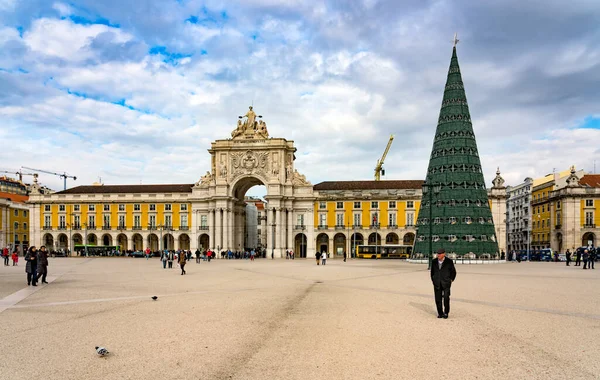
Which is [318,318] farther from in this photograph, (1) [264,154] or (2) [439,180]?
(1) [264,154]

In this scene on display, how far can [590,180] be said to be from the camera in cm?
7838

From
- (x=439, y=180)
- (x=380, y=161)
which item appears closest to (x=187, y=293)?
(x=439, y=180)

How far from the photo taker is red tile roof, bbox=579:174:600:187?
251 feet

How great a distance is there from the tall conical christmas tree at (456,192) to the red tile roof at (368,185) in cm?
2938

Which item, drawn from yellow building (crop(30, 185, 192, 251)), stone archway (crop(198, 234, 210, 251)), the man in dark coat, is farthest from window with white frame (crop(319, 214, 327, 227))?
the man in dark coat

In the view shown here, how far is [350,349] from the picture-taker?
925 cm

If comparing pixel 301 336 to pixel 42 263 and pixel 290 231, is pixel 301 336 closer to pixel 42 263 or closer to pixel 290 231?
pixel 42 263

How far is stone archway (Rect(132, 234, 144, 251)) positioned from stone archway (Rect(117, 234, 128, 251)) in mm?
1572

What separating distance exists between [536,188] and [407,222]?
3219 cm

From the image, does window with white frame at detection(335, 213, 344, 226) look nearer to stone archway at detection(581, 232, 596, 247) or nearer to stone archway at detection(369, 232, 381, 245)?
stone archway at detection(369, 232, 381, 245)

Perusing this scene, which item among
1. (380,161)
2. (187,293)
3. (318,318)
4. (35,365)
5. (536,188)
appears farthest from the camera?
(380,161)

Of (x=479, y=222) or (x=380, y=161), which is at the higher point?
(x=380, y=161)

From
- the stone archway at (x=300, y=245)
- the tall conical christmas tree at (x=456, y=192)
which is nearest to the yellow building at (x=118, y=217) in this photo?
the stone archway at (x=300, y=245)

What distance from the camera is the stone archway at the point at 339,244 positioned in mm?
78750
